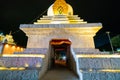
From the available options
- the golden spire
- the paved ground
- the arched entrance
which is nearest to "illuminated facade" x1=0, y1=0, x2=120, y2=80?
the golden spire

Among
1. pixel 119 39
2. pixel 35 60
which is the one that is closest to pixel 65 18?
pixel 35 60

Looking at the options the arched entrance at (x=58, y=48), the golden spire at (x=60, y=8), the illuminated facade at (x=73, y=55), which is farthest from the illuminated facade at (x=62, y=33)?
the golden spire at (x=60, y=8)

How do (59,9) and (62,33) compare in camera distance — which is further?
(59,9)

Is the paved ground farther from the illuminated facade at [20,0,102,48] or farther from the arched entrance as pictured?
the arched entrance

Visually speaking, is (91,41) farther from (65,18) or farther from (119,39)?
(119,39)

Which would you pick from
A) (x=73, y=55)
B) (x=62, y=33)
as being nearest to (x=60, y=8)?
(x=62, y=33)

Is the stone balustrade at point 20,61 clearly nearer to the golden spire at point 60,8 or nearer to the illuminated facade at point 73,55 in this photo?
the illuminated facade at point 73,55

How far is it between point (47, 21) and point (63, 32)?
2128 millimetres

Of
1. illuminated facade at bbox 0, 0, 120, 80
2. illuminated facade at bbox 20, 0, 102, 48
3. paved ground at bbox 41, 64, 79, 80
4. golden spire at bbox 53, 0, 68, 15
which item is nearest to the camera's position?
illuminated facade at bbox 0, 0, 120, 80

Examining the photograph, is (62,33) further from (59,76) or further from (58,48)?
(58,48)

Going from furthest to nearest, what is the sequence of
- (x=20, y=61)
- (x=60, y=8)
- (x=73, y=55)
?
(x=60, y=8) < (x=73, y=55) < (x=20, y=61)

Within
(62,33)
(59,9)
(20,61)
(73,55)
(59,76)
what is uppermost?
(59,9)

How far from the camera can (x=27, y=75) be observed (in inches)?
222

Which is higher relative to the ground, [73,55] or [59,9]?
[59,9]
